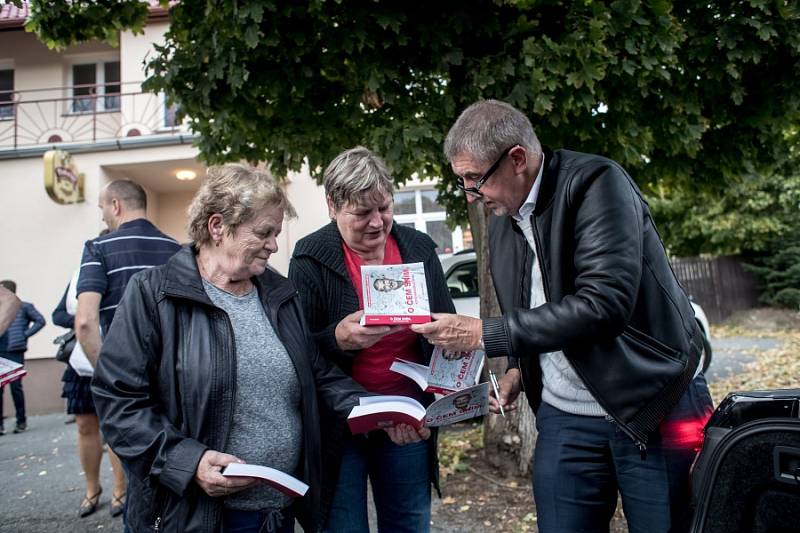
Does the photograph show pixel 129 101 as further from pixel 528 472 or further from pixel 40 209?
pixel 528 472

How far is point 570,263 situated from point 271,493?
1274mm

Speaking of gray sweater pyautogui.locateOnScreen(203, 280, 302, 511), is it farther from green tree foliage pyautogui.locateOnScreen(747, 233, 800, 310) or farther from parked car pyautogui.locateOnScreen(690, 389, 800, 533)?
green tree foliage pyautogui.locateOnScreen(747, 233, 800, 310)

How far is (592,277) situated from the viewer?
1.65m

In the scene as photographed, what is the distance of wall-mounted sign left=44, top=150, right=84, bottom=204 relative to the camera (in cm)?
910

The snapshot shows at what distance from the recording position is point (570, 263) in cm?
180

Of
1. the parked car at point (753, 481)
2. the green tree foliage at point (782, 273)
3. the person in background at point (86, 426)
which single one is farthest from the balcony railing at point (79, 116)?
the green tree foliage at point (782, 273)

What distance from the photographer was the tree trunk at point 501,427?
4426 millimetres

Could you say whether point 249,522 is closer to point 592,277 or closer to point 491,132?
point 592,277

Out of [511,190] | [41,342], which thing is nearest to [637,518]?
[511,190]

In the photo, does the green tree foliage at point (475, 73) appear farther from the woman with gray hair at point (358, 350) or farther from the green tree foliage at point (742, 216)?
the green tree foliage at point (742, 216)

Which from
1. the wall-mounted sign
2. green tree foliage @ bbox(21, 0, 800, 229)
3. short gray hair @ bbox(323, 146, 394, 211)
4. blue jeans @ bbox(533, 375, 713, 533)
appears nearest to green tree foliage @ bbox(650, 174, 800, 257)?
green tree foliage @ bbox(21, 0, 800, 229)

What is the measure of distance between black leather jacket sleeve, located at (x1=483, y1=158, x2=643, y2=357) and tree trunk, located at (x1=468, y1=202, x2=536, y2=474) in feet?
8.59

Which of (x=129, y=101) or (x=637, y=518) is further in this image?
(x=129, y=101)

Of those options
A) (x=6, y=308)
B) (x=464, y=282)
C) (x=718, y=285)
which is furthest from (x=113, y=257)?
(x=718, y=285)
